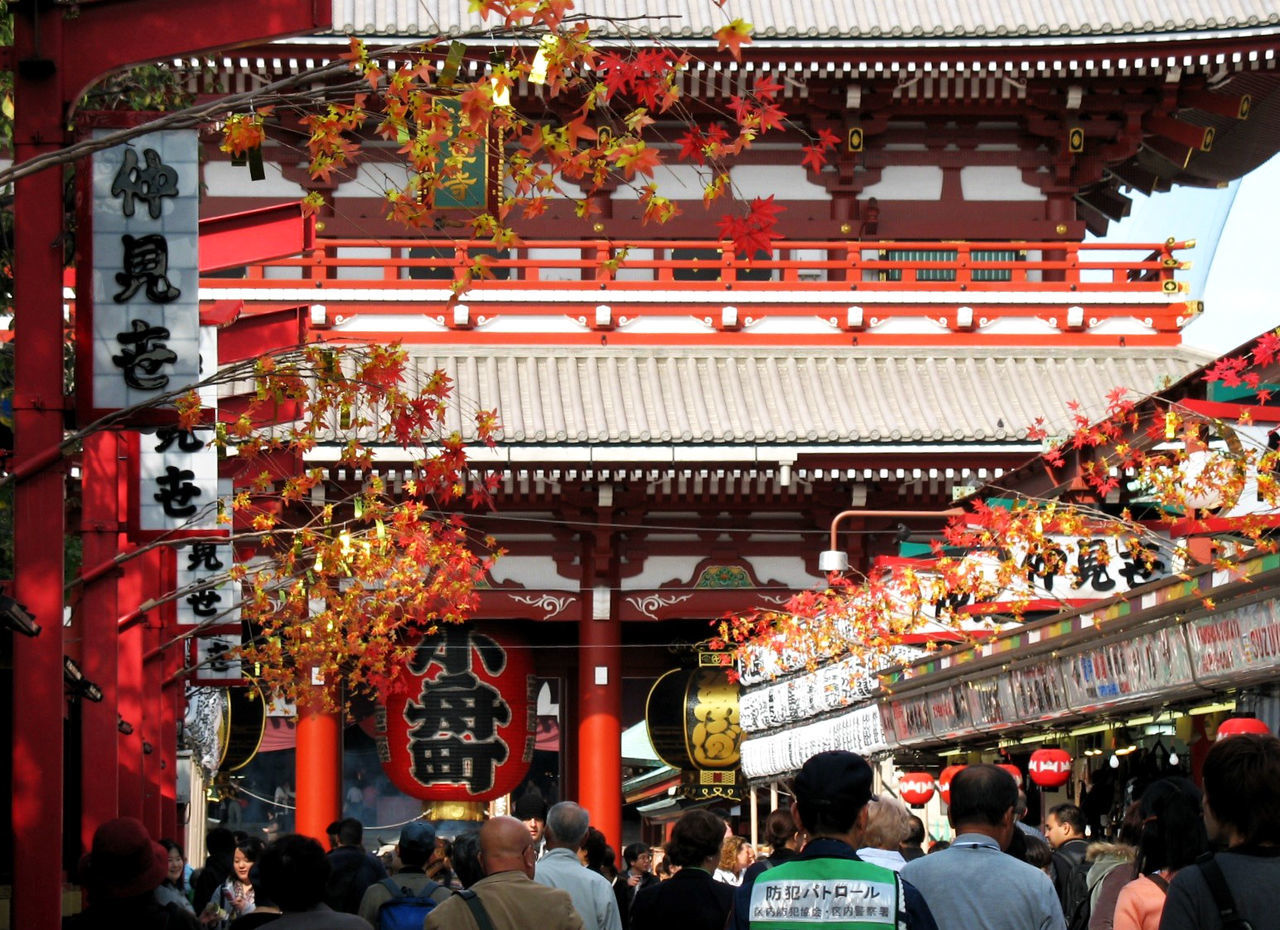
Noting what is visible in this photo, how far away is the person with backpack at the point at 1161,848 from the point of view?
6.07 m

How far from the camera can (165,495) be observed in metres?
12.1

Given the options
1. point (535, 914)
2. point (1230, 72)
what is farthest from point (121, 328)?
point (1230, 72)

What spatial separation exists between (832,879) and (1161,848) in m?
1.57

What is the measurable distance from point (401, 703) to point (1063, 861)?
12.3 meters

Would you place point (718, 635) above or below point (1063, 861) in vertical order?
above

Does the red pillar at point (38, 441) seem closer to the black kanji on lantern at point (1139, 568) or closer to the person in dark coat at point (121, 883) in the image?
the person in dark coat at point (121, 883)

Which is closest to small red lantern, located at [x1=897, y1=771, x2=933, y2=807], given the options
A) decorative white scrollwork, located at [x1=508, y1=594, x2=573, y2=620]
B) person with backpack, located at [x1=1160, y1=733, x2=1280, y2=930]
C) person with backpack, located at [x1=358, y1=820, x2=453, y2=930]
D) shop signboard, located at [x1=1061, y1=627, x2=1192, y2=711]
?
shop signboard, located at [x1=1061, y1=627, x2=1192, y2=711]

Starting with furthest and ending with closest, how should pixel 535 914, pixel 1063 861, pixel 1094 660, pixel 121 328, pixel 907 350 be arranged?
pixel 907 350 < pixel 1094 660 < pixel 1063 861 < pixel 121 328 < pixel 535 914

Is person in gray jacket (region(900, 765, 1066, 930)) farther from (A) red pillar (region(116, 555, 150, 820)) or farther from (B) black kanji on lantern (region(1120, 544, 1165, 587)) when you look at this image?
(A) red pillar (region(116, 555, 150, 820))

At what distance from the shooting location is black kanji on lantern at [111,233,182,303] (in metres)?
8.56

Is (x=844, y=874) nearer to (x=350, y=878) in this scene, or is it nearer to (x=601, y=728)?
(x=350, y=878)

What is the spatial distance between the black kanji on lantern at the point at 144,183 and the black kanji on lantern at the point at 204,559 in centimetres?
698

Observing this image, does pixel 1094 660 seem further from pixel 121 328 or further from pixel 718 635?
pixel 718 635

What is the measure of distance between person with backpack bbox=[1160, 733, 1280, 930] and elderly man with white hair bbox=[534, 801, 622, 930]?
351cm
